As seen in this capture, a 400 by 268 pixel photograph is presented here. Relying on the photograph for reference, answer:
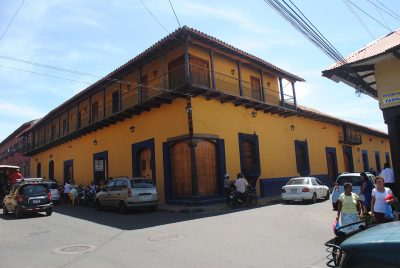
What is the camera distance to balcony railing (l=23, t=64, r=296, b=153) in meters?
17.8

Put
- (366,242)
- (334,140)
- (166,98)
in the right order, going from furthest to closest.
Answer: (334,140)
(166,98)
(366,242)

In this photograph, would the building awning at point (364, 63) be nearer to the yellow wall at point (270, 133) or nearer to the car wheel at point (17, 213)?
the yellow wall at point (270, 133)

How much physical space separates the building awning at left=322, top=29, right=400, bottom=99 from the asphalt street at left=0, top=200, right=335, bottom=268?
485cm

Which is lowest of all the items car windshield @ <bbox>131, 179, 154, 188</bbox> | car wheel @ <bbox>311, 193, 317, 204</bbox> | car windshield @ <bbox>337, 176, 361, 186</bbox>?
car wheel @ <bbox>311, 193, 317, 204</bbox>

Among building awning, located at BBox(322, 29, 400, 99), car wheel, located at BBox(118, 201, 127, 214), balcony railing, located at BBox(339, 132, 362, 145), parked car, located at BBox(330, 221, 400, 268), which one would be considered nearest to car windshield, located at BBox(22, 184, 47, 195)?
car wheel, located at BBox(118, 201, 127, 214)

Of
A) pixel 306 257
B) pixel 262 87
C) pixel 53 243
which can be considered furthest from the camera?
pixel 262 87

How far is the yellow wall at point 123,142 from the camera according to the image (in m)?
18.4

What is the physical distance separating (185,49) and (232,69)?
14.3 feet

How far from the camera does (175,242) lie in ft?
28.0

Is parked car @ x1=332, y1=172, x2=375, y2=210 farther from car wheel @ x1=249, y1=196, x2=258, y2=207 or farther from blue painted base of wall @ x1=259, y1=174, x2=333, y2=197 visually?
blue painted base of wall @ x1=259, y1=174, x2=333, y2=197

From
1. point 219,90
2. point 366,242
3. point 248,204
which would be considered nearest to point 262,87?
point 219,90

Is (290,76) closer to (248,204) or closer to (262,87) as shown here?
(262,87)

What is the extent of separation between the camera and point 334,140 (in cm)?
3089

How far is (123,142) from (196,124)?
725 cm
